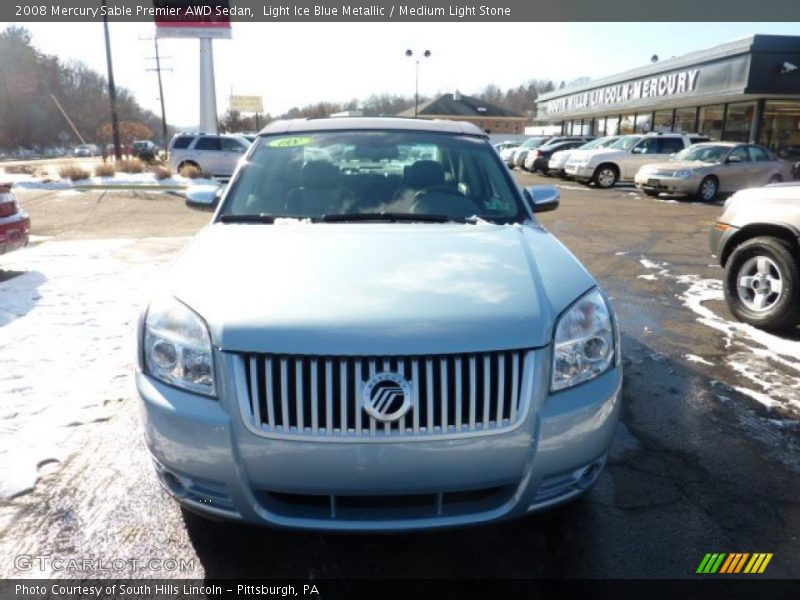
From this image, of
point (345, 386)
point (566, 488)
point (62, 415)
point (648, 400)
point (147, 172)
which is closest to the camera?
point (345, 386)

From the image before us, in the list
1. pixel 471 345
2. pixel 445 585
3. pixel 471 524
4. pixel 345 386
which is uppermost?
pixel 471 345

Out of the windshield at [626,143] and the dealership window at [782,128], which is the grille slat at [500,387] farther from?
the dealership window at [782,128]

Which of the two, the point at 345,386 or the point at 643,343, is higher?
the point at 345,386

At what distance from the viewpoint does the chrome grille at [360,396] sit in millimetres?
1979

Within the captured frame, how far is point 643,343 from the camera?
4895 millimetres

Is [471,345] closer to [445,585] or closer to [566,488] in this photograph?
[566,488]

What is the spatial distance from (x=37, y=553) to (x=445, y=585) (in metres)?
1.64

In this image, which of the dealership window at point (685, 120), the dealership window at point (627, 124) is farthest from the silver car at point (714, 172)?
the dealership window at point (627, 124)

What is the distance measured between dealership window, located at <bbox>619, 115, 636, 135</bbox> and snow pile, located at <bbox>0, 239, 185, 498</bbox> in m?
31.3

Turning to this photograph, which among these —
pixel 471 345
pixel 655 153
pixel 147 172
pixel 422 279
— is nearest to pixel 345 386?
pixel 471 345

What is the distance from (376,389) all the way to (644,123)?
34.0 metres

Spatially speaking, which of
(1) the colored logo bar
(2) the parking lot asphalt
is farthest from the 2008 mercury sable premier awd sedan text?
(1) the colored logo bar

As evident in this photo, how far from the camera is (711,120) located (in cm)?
Result: 2661

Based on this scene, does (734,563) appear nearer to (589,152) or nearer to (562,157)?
(589,152)
